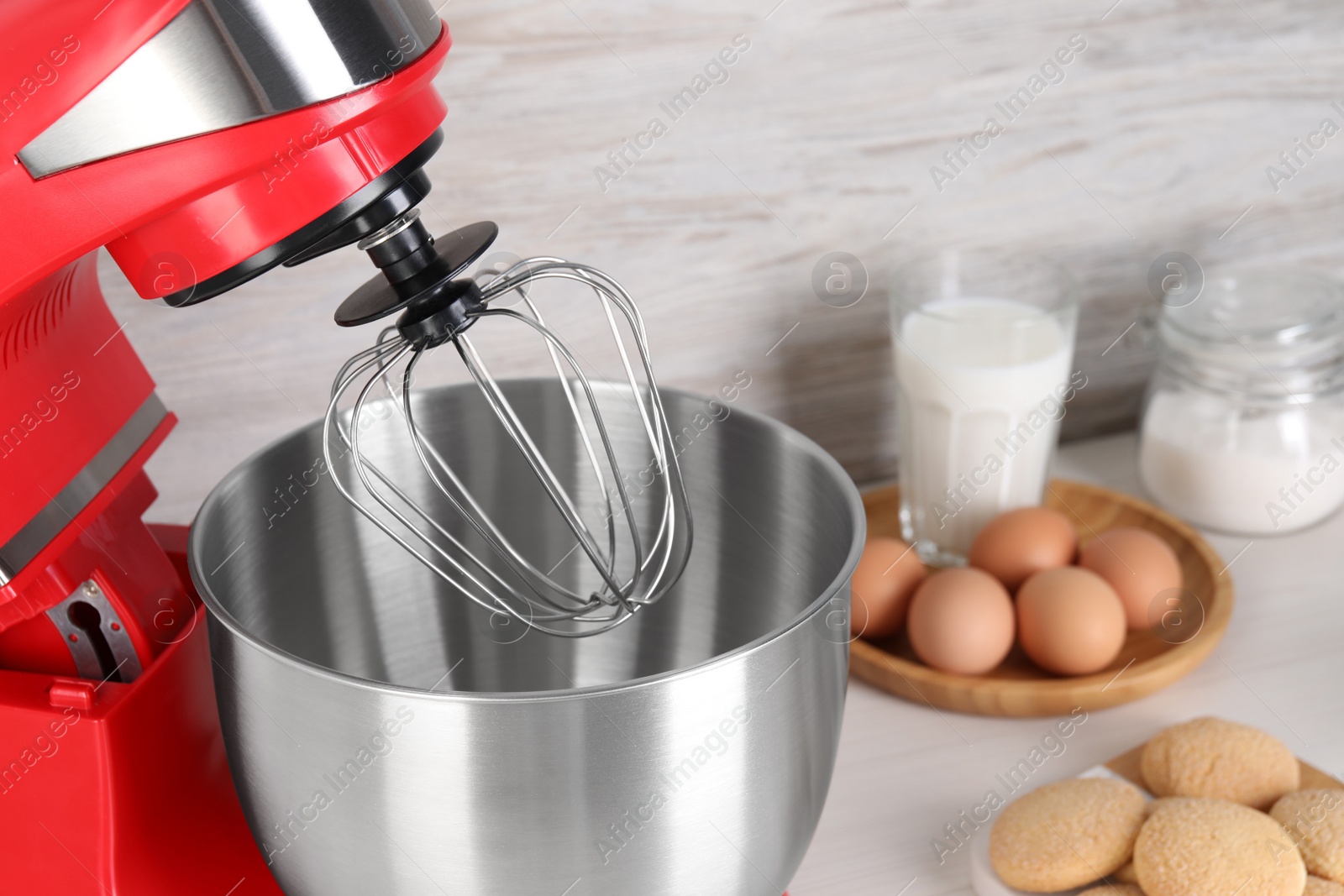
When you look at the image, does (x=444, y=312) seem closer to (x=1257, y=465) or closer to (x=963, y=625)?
(x=963, y=625)

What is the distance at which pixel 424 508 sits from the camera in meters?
0.56

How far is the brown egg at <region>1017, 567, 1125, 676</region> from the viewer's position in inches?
24.5

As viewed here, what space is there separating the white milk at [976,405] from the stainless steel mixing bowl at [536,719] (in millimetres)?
240

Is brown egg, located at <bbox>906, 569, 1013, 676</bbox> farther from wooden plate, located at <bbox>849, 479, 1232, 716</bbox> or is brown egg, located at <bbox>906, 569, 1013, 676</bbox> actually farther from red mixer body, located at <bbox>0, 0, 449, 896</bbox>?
red mixer body, located at <bbox>0, 0, 449, 896</bbox>

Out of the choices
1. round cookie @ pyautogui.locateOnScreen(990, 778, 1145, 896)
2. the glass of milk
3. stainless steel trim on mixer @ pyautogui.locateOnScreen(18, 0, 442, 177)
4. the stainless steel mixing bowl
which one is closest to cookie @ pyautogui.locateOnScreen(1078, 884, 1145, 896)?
round cookie @ pyautogui.locateOnScreen(990, 778, 1145, 896)

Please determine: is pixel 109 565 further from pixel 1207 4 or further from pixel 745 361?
pixel 1207 4

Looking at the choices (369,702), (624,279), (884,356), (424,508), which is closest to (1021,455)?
(884,356)

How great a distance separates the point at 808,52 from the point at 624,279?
169 mm

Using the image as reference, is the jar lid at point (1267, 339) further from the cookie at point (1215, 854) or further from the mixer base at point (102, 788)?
the mixer base at point (102, 788)

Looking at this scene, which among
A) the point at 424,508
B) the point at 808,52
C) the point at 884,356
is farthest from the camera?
the point at 884,356

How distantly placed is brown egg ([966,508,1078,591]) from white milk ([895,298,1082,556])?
52 mm

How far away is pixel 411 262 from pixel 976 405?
446 millimetres

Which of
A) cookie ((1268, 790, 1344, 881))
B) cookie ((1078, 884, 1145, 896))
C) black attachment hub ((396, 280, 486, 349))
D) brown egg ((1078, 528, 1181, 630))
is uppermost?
black attachment hub ((396, 280, 486, 349))

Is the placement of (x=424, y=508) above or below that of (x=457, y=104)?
below
